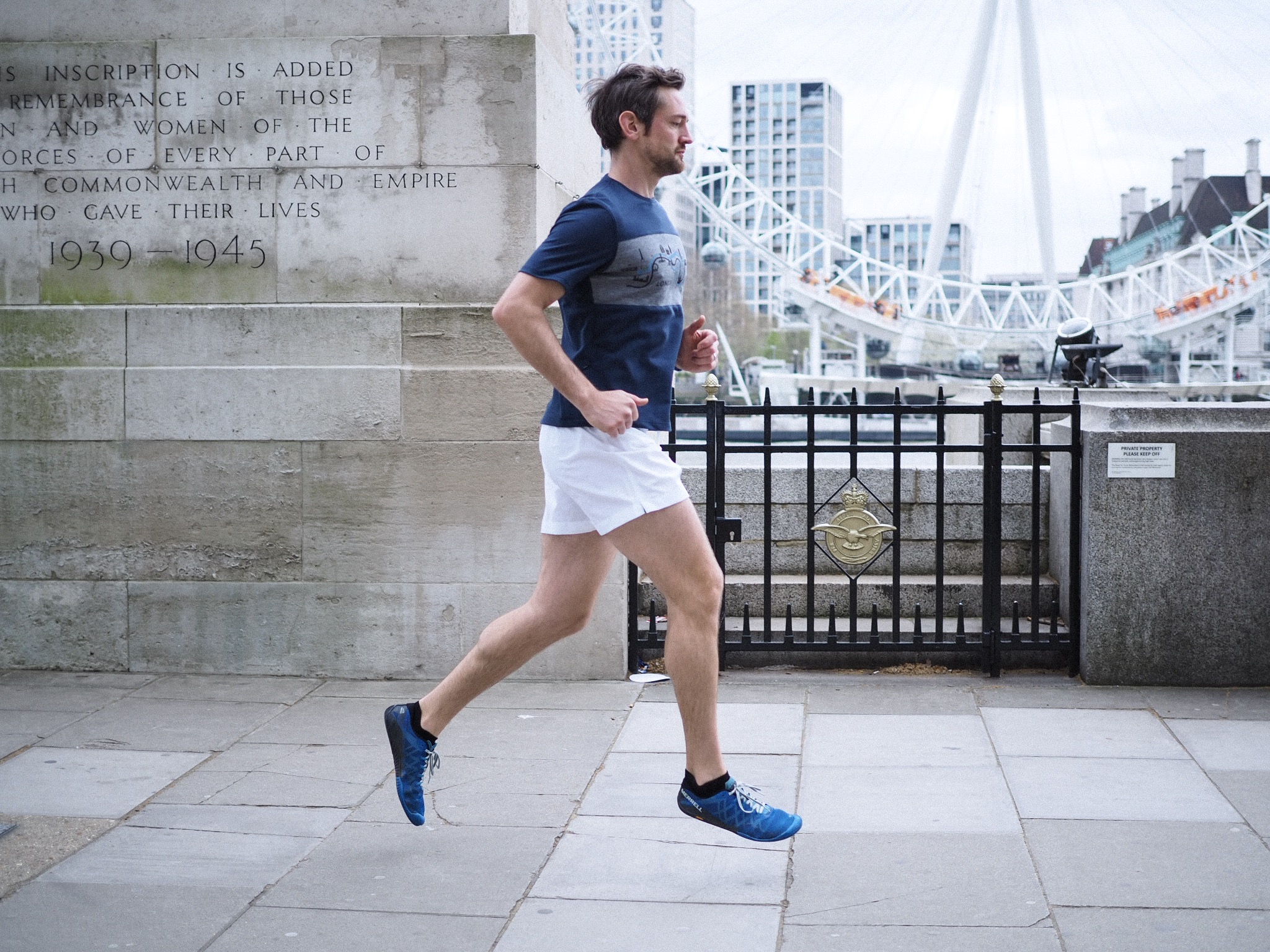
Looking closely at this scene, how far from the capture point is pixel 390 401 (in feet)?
18.5

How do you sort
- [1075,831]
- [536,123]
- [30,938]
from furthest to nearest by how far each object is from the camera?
1. [536,123]
2. [1075,831]
3. [30,938]

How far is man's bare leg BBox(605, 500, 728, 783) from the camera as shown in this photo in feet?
11.6

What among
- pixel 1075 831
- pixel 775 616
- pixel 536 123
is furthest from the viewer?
pixel 775 616

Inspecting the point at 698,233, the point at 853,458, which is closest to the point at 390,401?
the point at 853,458

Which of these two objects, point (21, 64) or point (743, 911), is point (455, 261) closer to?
point (21, 64)

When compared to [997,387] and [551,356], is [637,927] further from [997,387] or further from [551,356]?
[997,387]

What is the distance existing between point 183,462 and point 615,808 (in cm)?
270

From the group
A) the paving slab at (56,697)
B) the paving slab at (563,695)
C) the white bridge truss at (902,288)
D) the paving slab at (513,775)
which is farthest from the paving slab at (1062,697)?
the white bridge truss at (902,288)

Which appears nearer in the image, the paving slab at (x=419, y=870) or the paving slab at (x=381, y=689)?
the paving slab at (x=419, y=870)

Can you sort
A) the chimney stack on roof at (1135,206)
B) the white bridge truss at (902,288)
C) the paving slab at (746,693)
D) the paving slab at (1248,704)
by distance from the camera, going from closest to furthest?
the paving slab at (1248,704)
the paving slab at (746,693)
the white bridge truss at (902,288)
the chimney stack on roof at (1135,206)

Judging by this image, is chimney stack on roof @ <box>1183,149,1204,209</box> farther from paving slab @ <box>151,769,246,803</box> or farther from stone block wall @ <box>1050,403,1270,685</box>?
paving slab @ <box>151,769,246,803</box>

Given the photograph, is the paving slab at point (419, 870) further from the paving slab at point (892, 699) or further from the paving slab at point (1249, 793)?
the paving slab at point (1249, 793)

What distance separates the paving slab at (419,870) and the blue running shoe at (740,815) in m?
0.43

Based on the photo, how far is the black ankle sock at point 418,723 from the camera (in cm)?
378
